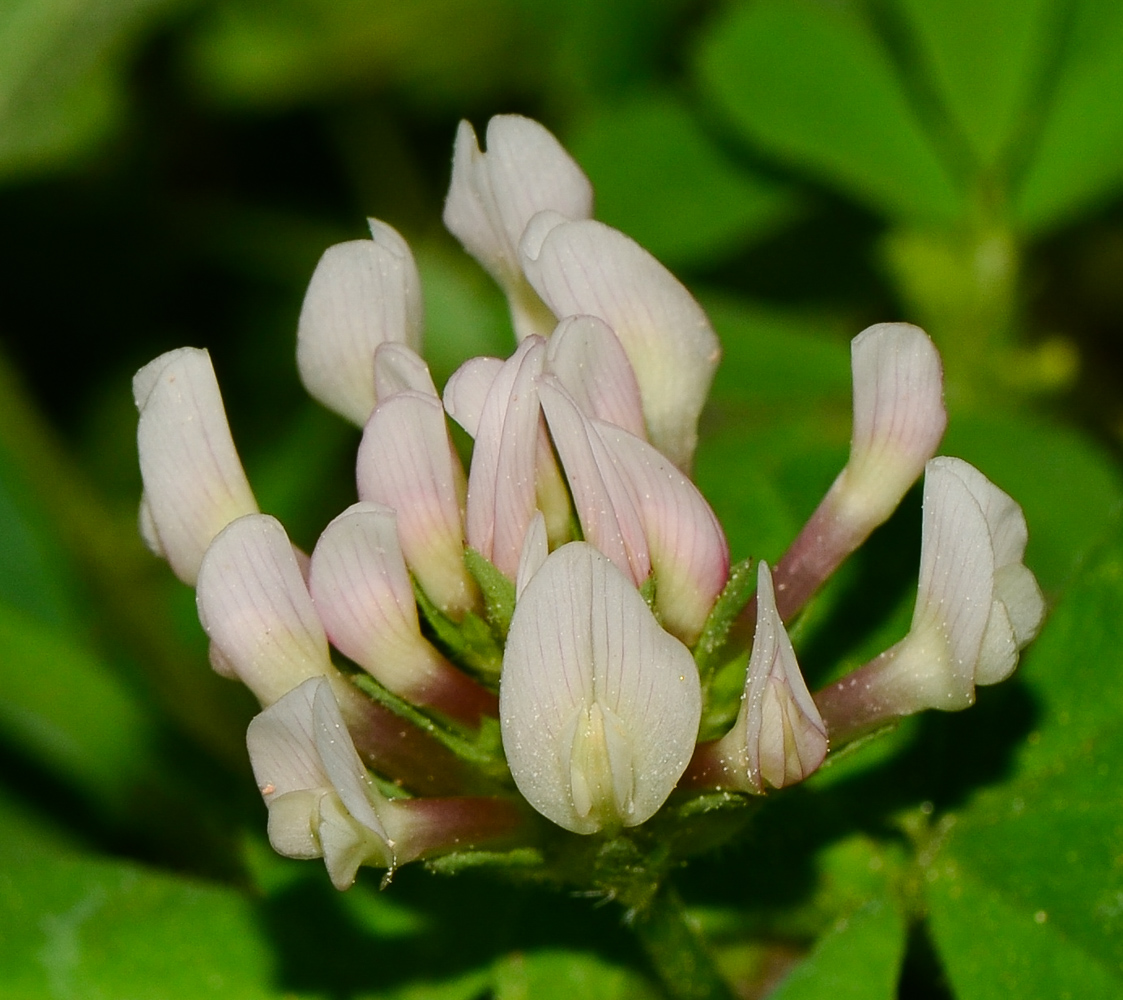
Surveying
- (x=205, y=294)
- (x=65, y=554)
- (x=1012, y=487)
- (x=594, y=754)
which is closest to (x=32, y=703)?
(x=65, y=554)

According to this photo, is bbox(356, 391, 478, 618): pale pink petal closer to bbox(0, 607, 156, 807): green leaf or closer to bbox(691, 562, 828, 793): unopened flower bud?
bbox(691, 562, 828, 793): unopened flower bud

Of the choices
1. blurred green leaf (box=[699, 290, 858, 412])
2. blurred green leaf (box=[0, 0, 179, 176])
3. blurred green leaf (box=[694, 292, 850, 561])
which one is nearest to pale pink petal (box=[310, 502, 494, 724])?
blurred green leaf (box=[694, 292, 850, 561])

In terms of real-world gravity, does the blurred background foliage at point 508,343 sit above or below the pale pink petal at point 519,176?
below

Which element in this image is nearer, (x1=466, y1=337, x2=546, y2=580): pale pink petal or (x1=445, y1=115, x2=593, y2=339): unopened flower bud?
(x1=466, y1=337, x2=546, y2=580): pale pink petal

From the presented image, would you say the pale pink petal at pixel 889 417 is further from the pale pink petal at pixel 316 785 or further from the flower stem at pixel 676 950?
the pale pink petal at pixel 316 785

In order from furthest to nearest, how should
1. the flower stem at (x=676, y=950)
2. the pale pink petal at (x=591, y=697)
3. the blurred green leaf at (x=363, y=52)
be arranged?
the blurred green leaf at (x=363, y=52)
the flower stem at (x=676, y=950)
the pale pink petal at (x=591, y=697)

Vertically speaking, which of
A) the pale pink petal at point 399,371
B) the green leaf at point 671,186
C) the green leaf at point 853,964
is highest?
the pale pink petal at point 399,371

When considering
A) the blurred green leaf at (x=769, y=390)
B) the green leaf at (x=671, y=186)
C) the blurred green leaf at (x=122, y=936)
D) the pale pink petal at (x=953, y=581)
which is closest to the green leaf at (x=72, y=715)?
the blurred green leaf at (x=122, y=936)

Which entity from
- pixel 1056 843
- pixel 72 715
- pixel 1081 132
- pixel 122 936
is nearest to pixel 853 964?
pixel 1056 843
